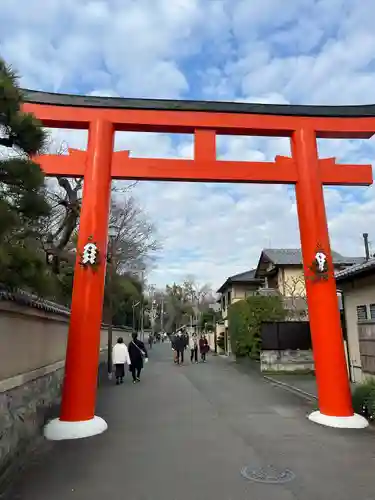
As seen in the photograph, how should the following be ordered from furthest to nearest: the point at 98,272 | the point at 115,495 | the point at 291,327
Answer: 1. the point at 291,327
2. the point at 98,272
3. the point at 115,495

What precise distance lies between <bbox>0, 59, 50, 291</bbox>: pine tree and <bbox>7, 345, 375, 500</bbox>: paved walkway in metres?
2.48

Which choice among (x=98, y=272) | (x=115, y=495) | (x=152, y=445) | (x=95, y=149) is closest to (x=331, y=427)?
(x=152, y=445)

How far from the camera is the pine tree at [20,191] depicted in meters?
4.23

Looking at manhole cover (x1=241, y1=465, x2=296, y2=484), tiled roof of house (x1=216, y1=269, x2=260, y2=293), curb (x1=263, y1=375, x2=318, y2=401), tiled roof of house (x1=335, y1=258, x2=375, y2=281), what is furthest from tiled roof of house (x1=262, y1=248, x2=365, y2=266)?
manhole cover (x1=241, y1=465, x2=296, y2=484)

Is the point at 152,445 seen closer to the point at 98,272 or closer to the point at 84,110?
the point at 98,272

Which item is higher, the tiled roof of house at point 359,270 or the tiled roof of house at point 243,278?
the tiled roof of house at point 243,278

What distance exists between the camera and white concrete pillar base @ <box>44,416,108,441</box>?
7.03 m

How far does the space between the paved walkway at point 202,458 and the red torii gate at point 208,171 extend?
2.84 feet

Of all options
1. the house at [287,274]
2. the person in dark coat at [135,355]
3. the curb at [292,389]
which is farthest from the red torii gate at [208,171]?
the house at [287,274]

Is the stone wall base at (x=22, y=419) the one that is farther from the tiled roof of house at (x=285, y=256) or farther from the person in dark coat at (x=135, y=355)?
the tiled roof of house at (x=285, y=256)

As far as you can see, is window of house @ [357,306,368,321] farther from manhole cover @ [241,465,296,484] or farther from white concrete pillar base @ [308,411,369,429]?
manhole cover @ [241,465,296,484]

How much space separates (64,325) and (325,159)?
725cm

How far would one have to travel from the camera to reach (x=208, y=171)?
869 cm

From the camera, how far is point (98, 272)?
807 cm
